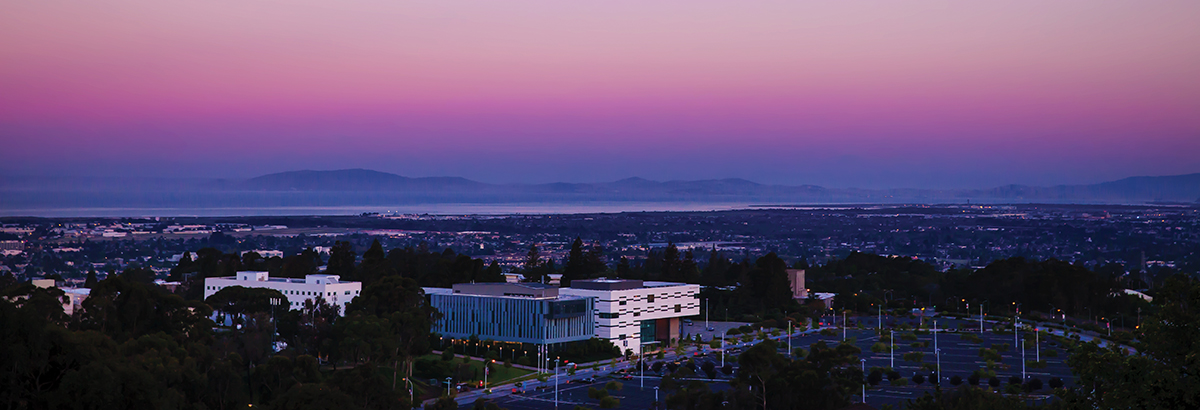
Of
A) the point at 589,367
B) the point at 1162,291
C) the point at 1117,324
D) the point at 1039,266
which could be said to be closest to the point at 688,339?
the point at 589,367

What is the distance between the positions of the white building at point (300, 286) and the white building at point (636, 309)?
14.3 meters

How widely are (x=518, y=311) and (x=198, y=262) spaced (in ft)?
120

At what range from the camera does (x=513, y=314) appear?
60.4 m

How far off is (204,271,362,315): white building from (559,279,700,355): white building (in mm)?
14283

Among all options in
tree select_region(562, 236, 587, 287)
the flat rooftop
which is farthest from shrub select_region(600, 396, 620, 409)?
tree select_region(562, 236, 587, 287)

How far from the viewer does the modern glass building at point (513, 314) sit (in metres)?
59.5

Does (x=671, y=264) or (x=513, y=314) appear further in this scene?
(x=671, y=264)

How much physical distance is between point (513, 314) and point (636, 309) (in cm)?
744

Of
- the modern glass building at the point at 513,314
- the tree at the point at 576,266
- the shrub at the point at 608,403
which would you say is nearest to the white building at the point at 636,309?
the modern glass building at the point at 513,314

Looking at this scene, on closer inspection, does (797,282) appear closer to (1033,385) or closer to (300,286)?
(300,286)

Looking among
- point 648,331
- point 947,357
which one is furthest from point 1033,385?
point 648,331

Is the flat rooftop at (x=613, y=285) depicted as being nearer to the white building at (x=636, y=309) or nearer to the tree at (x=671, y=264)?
the white building at (x=636, y=309)

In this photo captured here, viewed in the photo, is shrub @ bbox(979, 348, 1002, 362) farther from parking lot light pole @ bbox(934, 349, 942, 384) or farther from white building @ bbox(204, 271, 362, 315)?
white building @ bbox(204, 271, 362, 315)

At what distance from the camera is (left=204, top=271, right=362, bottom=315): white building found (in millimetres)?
69125
